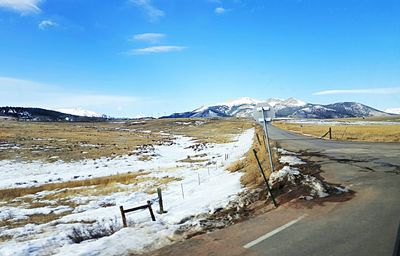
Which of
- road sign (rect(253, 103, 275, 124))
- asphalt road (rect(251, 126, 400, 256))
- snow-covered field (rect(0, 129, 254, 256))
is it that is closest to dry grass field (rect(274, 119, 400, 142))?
snow-covered field (rect(0, 129, 254, 256))

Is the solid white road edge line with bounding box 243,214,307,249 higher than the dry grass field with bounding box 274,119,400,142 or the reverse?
higher

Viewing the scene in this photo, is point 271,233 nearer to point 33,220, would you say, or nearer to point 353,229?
point 353,229


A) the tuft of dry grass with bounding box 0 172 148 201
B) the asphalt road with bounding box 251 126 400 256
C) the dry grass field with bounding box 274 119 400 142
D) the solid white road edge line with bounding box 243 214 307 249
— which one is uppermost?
the asphalt road with bounding box 251 126 400 256

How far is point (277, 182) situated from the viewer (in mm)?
12422

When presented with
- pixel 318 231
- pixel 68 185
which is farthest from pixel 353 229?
pixel 68 185

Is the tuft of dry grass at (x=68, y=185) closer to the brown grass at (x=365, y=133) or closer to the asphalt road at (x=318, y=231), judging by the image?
the asphalt road at (x=318, y=231)

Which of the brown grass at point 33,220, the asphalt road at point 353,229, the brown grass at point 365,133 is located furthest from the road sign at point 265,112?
the brown grass at point 365,133

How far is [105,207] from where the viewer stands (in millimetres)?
19516

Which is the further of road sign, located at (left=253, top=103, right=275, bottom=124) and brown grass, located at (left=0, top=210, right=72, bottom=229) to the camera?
brown grass, located at (left=0, top=210, right=72, bottom=229)

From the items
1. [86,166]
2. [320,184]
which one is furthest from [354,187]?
[86,166]

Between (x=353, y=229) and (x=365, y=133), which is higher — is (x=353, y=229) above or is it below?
above

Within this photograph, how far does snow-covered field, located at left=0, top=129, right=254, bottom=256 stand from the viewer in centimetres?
886

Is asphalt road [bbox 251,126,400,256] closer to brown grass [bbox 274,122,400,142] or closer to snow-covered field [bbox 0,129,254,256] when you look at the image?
snow-covered field [bbox 0,129,254,256]

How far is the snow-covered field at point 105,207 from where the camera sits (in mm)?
8859
